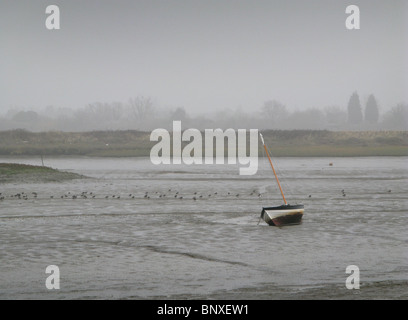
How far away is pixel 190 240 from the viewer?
2097cm

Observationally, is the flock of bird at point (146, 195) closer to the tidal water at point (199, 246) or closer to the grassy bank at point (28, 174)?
the tidal water at point (199, 246)

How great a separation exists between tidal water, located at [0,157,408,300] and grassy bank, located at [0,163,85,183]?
10.4m

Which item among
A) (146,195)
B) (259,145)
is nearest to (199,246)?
(146,195)

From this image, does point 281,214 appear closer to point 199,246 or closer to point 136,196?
point 199,246

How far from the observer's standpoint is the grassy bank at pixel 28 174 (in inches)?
1901

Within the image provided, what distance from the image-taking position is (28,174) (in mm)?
51156

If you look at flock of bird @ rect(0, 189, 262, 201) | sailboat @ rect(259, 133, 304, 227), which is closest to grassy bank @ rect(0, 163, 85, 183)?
flock of bird @ rect(0, 189, 262, 201)

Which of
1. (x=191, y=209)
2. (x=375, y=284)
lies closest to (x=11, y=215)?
(x=191, y=209)

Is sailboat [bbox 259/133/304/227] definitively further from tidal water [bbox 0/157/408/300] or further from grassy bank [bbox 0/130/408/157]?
grassy bank [bbox 0/130/408/157]

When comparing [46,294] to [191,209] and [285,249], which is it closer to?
[285,249]

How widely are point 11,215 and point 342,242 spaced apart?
49.8 feet

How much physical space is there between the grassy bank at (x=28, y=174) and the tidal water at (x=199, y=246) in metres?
10.4
